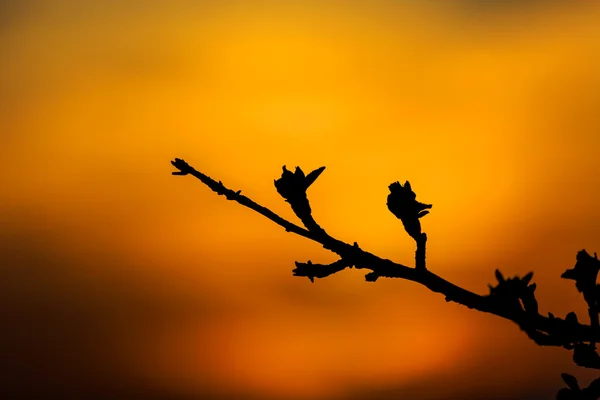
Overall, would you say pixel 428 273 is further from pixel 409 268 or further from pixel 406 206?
pixel 406 206

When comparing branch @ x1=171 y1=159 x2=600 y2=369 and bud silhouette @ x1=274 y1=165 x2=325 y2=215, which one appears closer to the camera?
branch @ x1=171 y1=159 x2=600 y2=369

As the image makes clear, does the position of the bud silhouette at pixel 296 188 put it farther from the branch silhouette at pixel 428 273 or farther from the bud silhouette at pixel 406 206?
the bud silhouette at pixel 406 206

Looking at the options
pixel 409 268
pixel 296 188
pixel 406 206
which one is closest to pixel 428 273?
pixel 409 268

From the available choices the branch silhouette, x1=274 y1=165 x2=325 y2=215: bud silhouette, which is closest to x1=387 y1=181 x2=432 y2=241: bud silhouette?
the branch silhouette

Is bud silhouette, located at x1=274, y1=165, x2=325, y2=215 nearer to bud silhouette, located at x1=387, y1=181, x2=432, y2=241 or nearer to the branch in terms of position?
the branch

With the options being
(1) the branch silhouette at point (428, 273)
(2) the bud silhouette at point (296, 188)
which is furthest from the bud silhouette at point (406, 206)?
(2) the bud silhouette at point (296, 188)

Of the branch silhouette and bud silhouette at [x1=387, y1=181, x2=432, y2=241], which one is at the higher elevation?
bud silhouette at [x1=387, y1=181, x2=432, y2=241]

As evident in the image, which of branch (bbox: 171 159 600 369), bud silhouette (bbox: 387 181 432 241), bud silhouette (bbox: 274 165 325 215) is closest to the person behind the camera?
branch (bbox: 171 159 600 369)

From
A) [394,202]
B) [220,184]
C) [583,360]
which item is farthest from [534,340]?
[220,184]
